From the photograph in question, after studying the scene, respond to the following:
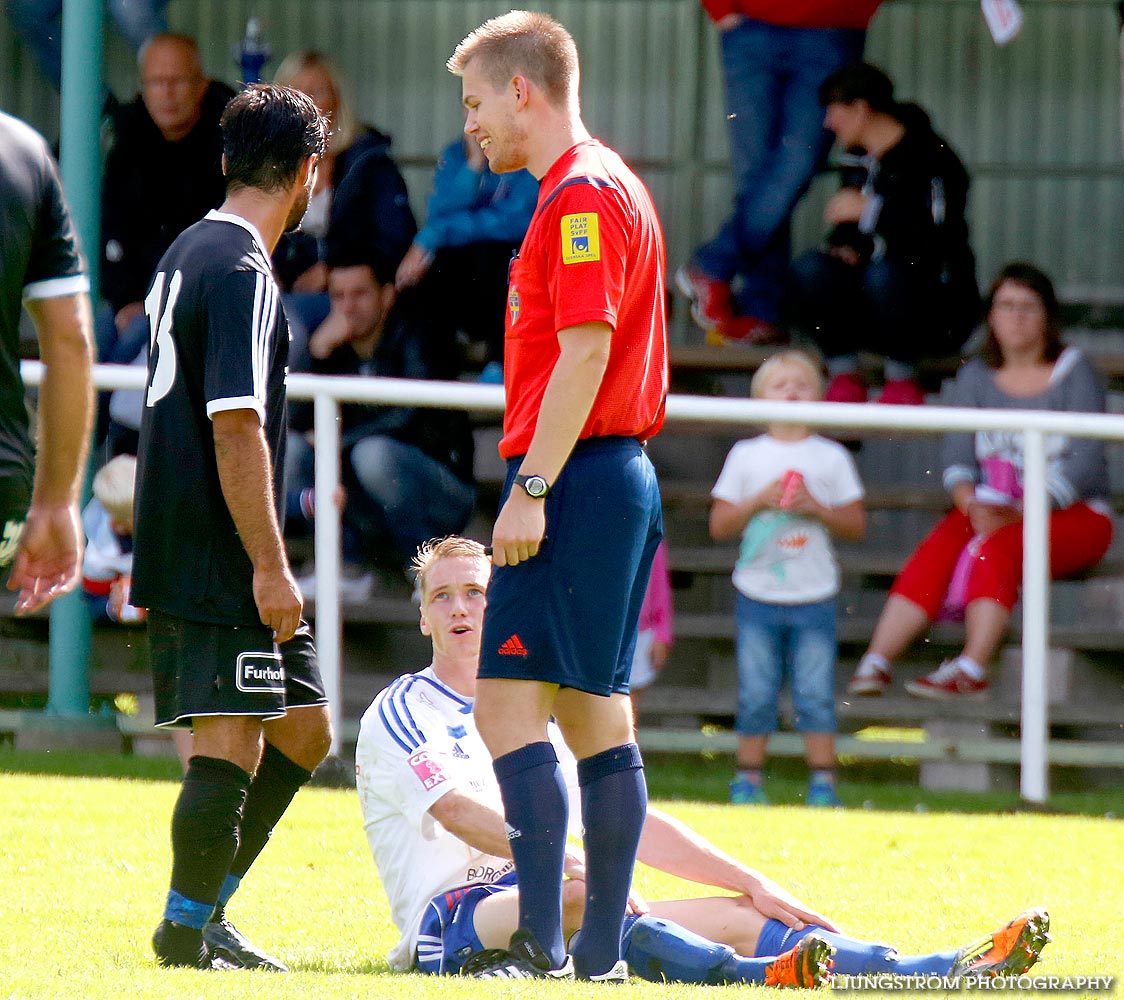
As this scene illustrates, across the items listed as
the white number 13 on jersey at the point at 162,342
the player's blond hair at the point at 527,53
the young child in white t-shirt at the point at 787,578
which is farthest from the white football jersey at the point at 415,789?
the young child in white t-shirt at the point at 787,578

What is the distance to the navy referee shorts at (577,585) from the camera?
3717 millimetres

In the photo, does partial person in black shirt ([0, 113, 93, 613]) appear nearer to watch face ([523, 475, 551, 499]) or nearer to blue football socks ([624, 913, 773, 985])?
watch face ([523, 475, 551, 499])

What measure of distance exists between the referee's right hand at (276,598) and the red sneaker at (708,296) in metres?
5.98

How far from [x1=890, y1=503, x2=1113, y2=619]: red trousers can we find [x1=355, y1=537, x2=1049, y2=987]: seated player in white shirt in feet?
10.3

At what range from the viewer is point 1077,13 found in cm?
1064

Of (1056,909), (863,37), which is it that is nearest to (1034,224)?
(863,37)

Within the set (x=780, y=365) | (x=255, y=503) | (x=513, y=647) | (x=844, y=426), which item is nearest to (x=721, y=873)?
(x=513, y=647)

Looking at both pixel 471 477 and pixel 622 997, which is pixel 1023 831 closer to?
pixel 471 477

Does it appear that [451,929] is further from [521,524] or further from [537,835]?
[521,524]

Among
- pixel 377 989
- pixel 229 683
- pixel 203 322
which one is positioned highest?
pixel 203 322

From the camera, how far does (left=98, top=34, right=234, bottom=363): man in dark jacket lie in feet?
28.8

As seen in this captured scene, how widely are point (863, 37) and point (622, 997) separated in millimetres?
6953

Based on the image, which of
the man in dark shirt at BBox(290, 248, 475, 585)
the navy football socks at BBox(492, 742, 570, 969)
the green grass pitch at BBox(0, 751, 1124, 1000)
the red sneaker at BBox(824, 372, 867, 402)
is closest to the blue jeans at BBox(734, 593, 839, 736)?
the green grass pitch at BBox(0, 751, 1124, 1000)

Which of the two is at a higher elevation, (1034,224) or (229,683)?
(1034,224)
